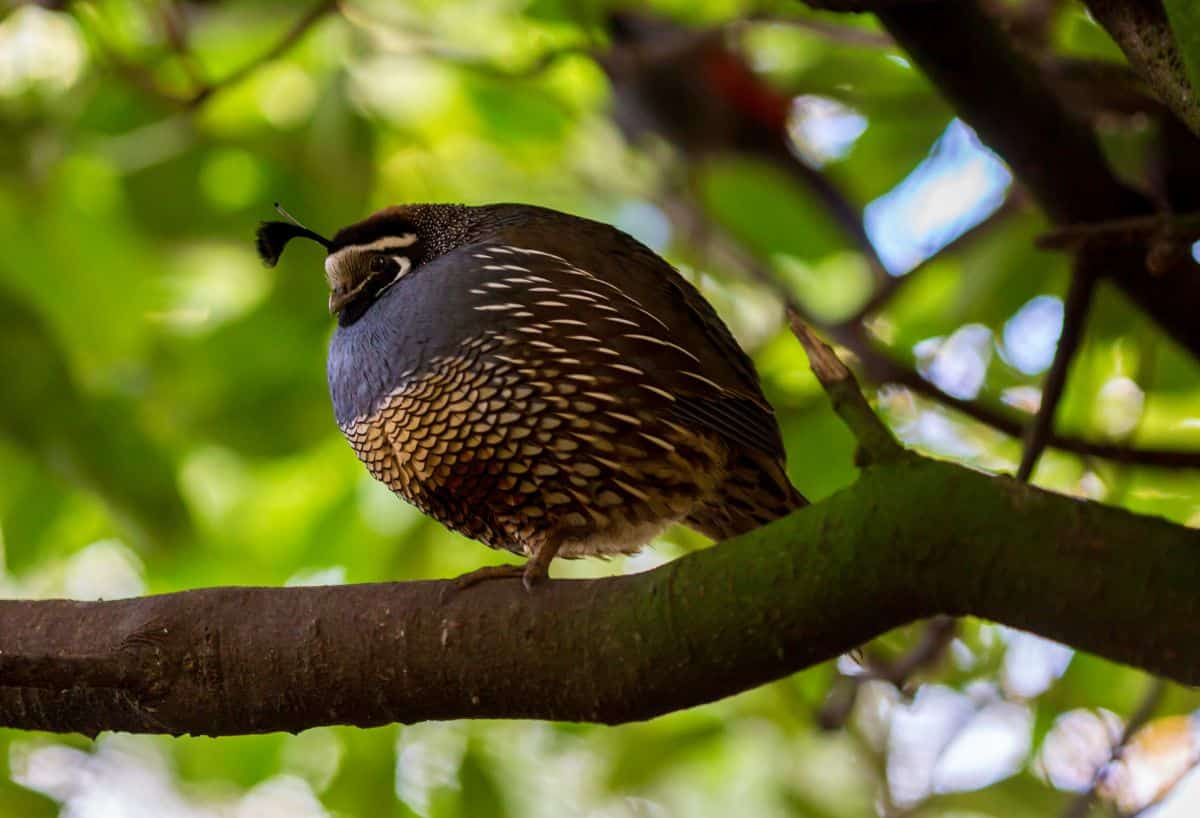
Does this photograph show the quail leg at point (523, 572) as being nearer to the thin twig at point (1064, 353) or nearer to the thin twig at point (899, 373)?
the thin twig at point (899, 373)

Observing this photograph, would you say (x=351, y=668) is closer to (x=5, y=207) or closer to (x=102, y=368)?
(x=102, y=368)

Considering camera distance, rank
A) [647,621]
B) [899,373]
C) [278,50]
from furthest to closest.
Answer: [278,50] < [899,373] < [647,621]

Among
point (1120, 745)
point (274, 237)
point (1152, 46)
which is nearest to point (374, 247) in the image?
point (274, 237)

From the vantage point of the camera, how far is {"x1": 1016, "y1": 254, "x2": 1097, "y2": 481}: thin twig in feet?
8.68

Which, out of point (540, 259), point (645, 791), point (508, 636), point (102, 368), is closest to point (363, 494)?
point (102, 368)

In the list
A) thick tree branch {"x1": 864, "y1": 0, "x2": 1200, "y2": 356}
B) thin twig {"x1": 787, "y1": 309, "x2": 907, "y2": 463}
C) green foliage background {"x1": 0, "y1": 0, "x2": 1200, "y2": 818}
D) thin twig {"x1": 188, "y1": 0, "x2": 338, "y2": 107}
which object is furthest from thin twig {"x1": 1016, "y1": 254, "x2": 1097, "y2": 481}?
thin twig {"x1": 188, "y1": 0, "x2": 338, "y2": 107}

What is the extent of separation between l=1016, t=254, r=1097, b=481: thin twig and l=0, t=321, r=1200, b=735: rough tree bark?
1.03 metres

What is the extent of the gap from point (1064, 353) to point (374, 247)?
1.18 meters

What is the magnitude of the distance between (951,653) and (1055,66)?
1349 millimetres

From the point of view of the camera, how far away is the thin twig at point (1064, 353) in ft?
8.68

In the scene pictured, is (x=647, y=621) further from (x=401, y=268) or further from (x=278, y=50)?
(x=278, y=50)

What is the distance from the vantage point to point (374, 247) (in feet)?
8.59

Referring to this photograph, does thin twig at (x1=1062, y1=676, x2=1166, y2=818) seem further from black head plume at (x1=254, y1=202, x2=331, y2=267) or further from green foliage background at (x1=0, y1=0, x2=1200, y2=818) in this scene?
black head plume at (x1=254, y1=202, x2=331, y2=267)

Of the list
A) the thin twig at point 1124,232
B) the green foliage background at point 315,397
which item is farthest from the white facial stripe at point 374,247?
the thin twig at point 1124,232
